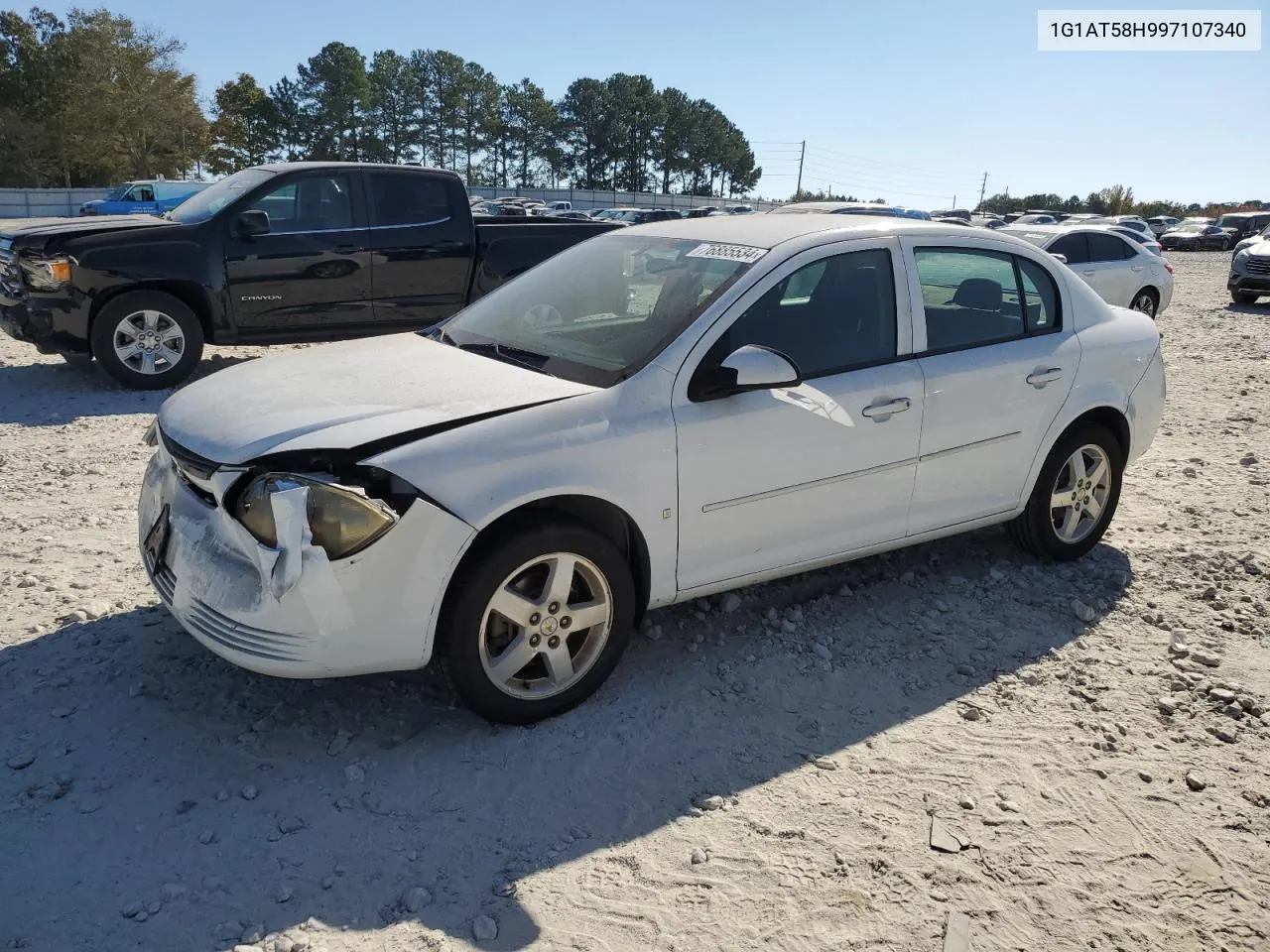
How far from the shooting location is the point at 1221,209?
252 feet

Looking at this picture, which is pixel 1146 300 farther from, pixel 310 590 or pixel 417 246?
pixel 310 590

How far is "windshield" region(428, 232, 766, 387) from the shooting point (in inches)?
147

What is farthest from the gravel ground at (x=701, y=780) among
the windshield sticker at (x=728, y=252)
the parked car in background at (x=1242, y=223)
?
the parked car in background at (x=1242, y=223)

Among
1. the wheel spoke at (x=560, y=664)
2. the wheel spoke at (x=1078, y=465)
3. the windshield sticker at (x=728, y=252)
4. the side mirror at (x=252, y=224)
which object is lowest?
the wheel spoke at (x=560, y=664)

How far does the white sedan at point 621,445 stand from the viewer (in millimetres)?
3070

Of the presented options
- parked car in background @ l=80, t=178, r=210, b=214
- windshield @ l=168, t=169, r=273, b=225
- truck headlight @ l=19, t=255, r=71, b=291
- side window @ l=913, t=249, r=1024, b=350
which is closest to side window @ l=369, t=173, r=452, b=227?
windshield @ l=168, t=169, r=273, b=225

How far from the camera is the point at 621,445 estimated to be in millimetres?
3416

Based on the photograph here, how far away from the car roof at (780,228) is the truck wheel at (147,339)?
207 inches

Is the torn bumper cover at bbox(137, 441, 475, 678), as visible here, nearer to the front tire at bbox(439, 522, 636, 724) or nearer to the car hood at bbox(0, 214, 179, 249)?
the front tire at bbox(439, 522, 636, 724)

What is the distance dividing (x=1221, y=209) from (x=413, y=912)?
90.0 metres

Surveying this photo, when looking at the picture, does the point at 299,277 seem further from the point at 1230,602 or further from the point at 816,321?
the point at 1230,602

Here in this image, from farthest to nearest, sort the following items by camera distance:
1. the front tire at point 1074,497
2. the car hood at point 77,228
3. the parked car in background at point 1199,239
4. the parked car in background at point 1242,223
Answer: the parked car in background at point 1242,223, the parked car in background at point 1199,239, the car hood at point 77,228, the front tire at point 1074,497

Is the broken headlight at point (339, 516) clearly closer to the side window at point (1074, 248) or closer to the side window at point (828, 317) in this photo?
the side window at point (828, 317)

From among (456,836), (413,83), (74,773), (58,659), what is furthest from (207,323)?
(413,83)
